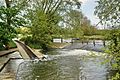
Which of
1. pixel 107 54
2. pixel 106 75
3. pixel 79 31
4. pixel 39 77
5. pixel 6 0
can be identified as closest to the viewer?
pixel 107 54

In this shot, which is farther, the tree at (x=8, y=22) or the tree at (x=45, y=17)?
the tree at (x=45, y=17)

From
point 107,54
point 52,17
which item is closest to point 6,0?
point 52,17

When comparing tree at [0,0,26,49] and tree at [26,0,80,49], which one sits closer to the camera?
tree at [0,0,26,49]

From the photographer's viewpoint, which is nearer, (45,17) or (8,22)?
(8,22)

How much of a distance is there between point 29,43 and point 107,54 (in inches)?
1152

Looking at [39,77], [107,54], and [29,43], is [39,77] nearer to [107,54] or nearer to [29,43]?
[107,54]

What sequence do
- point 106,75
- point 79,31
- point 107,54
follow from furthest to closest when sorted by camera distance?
1. point 79,31
2. point 106,75
3. point 107,54

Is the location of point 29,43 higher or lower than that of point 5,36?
lower

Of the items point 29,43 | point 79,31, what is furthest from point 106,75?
point 79,31

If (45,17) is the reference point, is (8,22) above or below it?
above

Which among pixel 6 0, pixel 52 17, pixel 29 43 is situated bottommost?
pixel 29 43

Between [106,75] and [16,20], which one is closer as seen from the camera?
[106,75]

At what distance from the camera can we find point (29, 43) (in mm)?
32844

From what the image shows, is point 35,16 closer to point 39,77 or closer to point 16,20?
point 16,20
